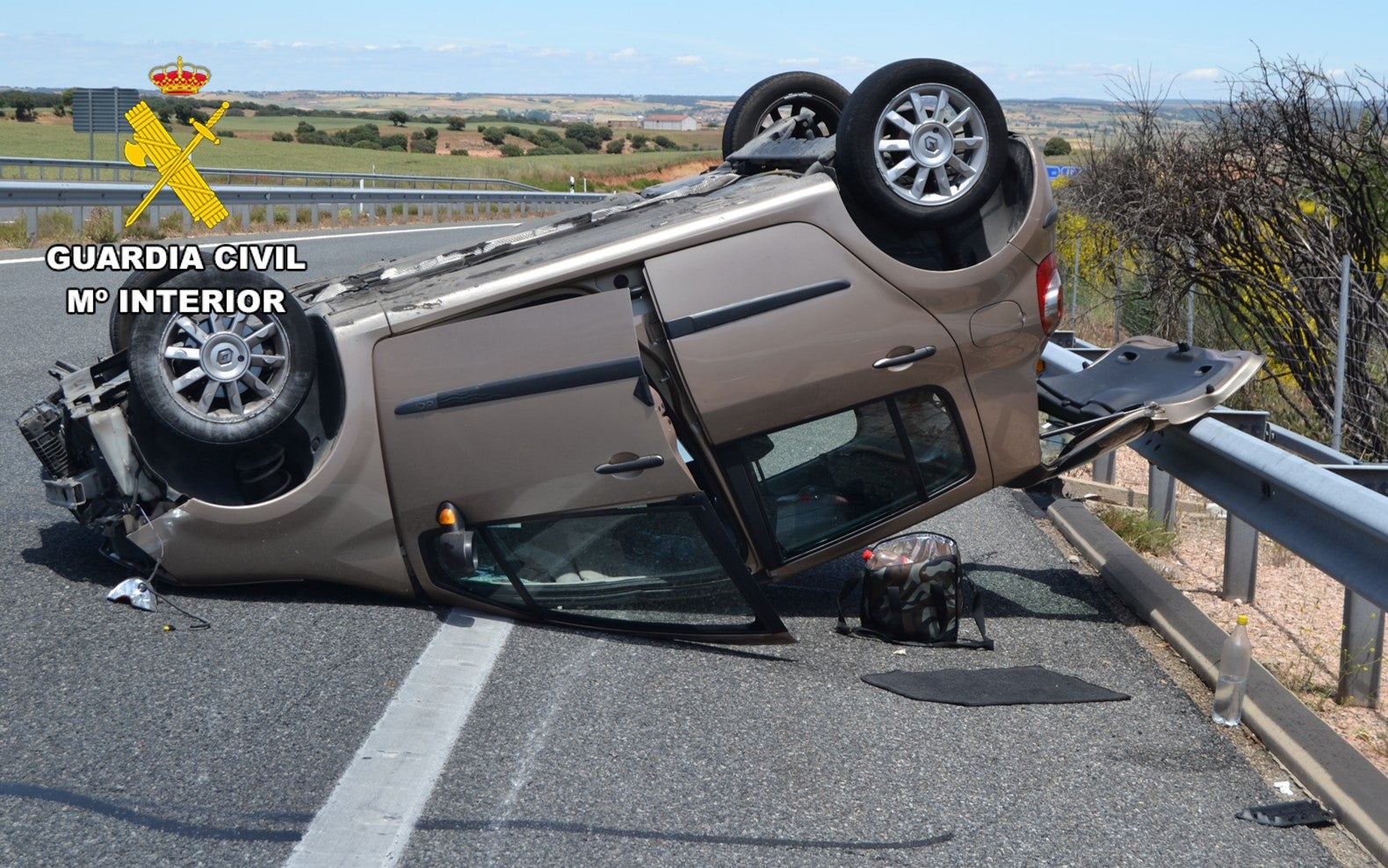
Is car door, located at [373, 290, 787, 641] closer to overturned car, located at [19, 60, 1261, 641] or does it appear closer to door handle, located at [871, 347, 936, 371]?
overturned car, located at [19, 60, 1261, 641]

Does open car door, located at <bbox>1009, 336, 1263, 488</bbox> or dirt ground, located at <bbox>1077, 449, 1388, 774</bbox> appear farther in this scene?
open car door, located at <bbox>1009, 336, 1263, 488</bbox>

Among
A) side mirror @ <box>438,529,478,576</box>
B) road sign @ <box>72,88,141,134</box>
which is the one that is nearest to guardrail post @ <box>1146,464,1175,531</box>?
side mirror @ <box>438,529,478,576</box>

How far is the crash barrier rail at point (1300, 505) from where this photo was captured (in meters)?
4.80

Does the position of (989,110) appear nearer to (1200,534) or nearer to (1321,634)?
(1321,634)

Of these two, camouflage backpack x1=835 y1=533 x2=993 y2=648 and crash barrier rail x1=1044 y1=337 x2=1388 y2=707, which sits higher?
crash barrier rail x1=1044 y1=337 x2=1388 y2=707

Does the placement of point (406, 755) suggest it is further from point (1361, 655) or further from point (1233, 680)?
point (1361, 655)

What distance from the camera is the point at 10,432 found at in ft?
27.1

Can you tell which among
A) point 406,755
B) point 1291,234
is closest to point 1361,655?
point 406,755

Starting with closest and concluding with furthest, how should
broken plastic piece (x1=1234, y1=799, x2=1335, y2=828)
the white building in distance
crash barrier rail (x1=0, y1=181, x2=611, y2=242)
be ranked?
broken plastic piece (x1=1234, y1=799, x2=1335, y2=828) → crash barrier rail (x1=0, y1=181, x2=611, y2=242) → the white building in distance

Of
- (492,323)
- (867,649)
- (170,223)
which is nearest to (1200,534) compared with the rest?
(867,649)

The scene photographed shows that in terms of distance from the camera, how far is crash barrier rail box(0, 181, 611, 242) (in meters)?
21.3

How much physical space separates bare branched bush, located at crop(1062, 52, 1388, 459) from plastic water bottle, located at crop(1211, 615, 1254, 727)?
6074 millimetres

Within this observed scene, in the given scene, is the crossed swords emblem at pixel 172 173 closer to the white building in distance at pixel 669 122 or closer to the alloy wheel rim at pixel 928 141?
the alloy wheel rim at pixel 928 141

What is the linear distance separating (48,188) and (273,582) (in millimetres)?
17783
